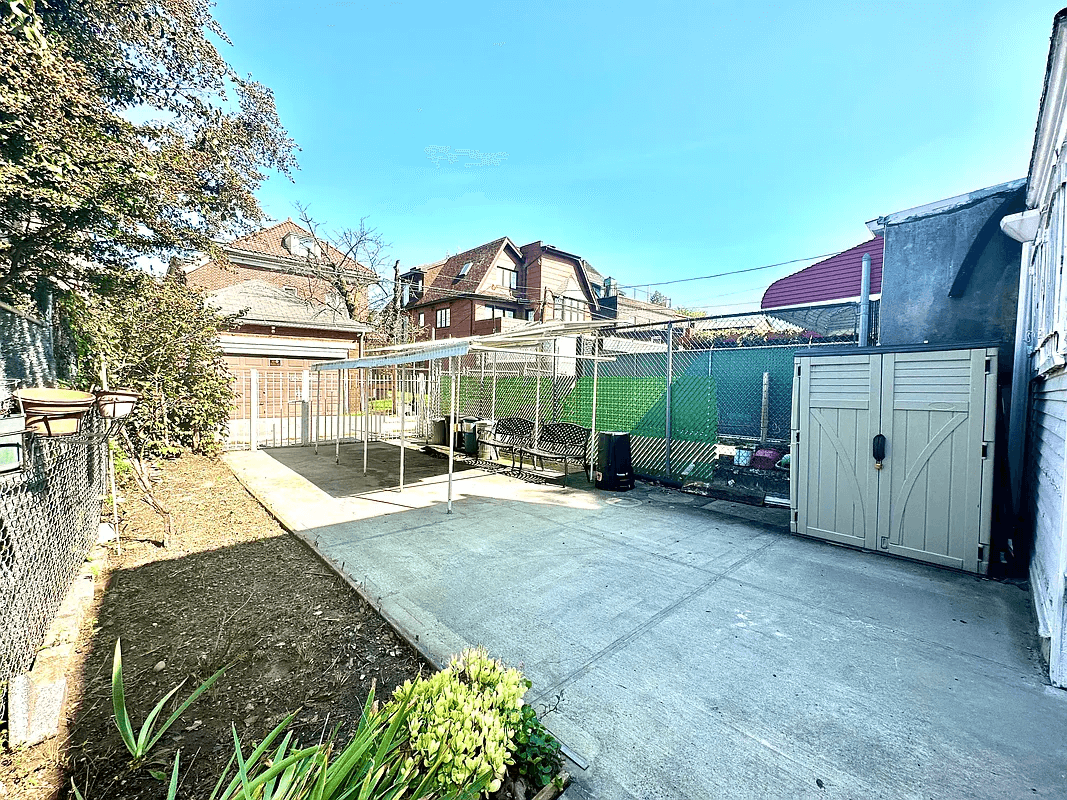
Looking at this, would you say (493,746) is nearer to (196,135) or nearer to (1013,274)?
(1013,274)

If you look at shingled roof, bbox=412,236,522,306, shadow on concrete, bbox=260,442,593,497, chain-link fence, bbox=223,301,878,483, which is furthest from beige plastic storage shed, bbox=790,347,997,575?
shingled roof, bbox=412,236,522,306

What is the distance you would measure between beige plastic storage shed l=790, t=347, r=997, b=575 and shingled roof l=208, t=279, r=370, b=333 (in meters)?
17.9

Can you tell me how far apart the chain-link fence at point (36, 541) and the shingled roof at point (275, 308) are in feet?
48.7

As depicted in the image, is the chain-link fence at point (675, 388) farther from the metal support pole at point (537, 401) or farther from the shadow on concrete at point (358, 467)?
the shadow on concrete at point (358, 467)

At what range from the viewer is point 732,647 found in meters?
2.85

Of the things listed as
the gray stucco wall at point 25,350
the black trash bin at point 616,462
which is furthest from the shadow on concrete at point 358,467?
the gray stucco wall at point 25,350

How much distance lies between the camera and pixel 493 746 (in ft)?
5.15

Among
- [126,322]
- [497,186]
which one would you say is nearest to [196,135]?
[126,322]

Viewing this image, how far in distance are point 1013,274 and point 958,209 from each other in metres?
1.01

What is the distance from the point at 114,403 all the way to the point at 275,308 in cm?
1623

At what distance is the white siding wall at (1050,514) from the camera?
8.26 feet

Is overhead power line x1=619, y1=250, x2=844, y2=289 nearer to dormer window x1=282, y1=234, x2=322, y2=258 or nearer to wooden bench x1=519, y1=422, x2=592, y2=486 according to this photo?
wooden bench x1=519, y1=422, x2=592, y2=486

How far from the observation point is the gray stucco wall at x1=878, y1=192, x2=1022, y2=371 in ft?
17.4

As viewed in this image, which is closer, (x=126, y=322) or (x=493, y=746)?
(x=493, y=746)
